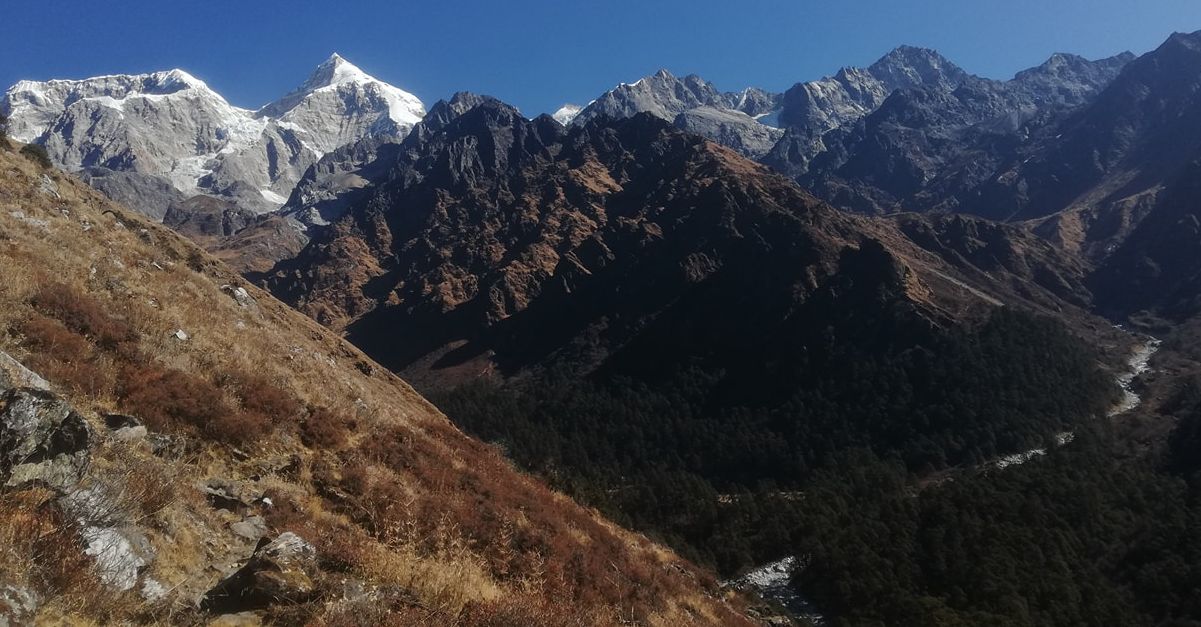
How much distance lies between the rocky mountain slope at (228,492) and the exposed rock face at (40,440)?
27 millimetres

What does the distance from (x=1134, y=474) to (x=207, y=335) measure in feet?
559

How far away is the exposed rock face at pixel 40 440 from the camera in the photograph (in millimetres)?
9727

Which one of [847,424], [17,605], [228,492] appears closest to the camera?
[17,605]

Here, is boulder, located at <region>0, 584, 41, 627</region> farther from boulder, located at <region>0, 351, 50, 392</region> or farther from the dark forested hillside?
the dark forested hillside

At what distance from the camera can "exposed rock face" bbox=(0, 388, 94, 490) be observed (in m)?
9.73

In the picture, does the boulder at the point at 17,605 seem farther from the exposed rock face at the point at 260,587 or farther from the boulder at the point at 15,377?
the boulder at the point at 15,377

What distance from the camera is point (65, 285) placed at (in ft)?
65.4

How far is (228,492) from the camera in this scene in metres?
14.1

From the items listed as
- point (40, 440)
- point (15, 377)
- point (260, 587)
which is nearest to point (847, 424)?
point (260, 587)

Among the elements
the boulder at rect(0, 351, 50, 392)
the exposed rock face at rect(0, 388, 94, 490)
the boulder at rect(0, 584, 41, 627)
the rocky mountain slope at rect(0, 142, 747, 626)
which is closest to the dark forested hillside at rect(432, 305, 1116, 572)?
the rocky mountain slope at rect(0, 142, 747, 626)

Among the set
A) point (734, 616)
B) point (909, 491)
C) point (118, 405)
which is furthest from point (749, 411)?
point (118, 405)

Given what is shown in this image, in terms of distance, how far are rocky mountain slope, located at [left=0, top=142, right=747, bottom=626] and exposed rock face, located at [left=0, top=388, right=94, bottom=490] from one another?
0.09ft

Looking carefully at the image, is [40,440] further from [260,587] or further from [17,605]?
[260,587]

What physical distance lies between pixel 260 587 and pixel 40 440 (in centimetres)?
394
